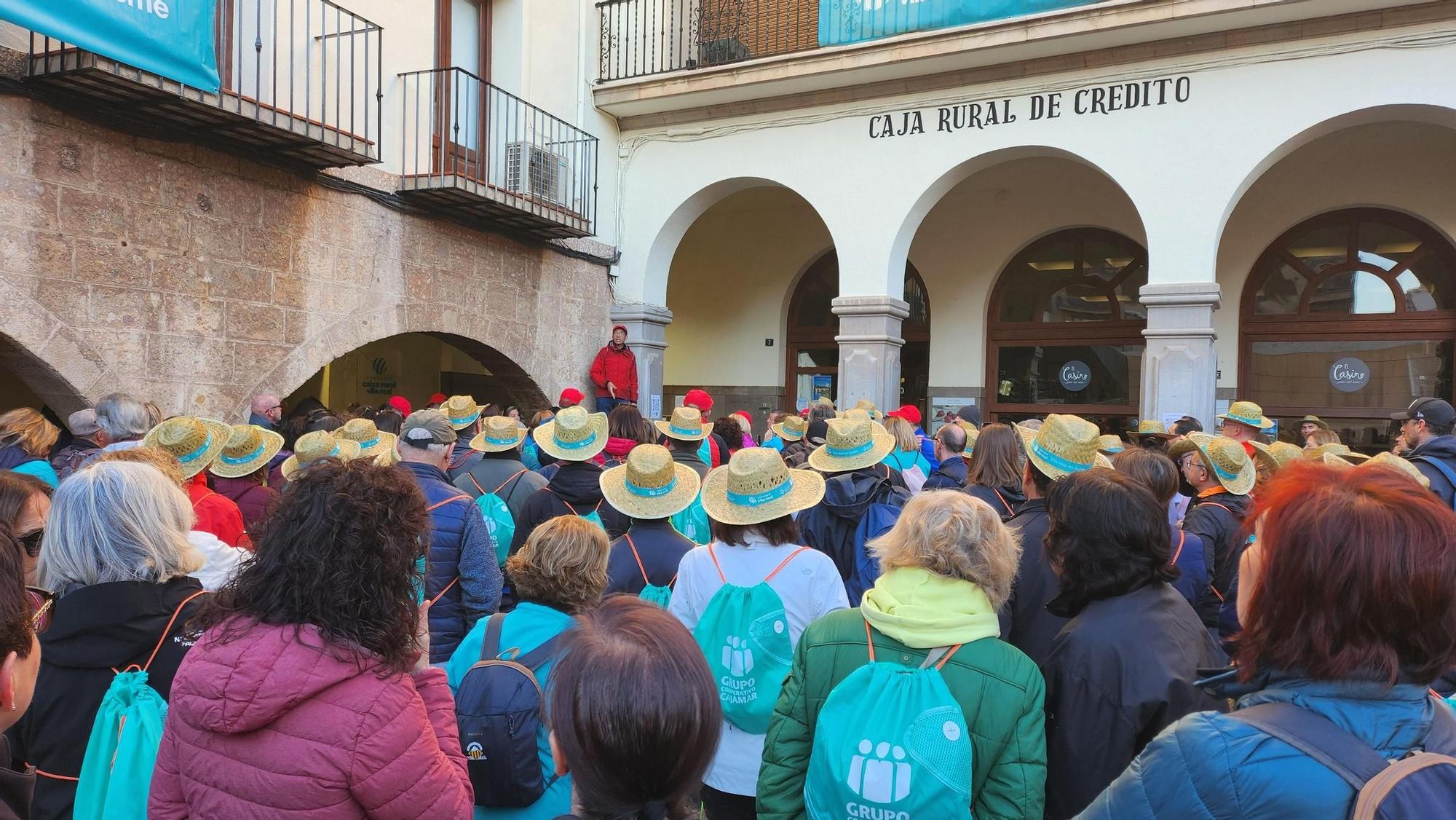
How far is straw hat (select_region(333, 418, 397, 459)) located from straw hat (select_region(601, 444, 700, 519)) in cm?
209

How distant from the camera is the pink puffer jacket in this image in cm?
164

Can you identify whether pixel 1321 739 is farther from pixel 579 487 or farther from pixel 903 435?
pixel 903 435

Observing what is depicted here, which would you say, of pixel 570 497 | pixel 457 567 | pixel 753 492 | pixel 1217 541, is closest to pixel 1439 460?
pixel 1217 541

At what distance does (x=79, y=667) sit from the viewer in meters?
2.15

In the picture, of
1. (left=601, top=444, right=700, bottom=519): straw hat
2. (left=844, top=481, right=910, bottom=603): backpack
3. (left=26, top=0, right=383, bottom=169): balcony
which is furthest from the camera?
(left=26, top=0, right=383, bottom=169): balcony

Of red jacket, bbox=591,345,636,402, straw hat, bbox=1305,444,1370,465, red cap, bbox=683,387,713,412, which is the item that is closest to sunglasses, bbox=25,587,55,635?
straw hat, bbox=1305,444,1370,465

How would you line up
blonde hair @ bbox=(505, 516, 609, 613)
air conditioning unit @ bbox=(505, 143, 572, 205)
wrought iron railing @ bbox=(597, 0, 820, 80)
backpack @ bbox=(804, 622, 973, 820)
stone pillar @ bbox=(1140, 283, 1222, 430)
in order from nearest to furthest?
backpack @ bbox=(804, 622, 973, 820) → blonde hair @ bbox=(505, 516, 609, 613) → stone pillar @ bbox=(1140, 283, 1222, 430) → air conditioning unit @ bbox=(505, 143, 572, 205) → wrought iron railing @ bbox=(597, 0, 820, 80)

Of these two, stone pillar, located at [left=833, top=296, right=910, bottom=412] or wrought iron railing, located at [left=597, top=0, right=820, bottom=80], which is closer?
stone pillar, located at [left=833, top=296, right=910, bottom=412]

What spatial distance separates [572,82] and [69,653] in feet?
36.2

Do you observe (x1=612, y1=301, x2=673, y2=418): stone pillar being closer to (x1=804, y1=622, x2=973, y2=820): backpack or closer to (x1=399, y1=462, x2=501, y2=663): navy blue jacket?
(x1=399, y1=462, x2=501, y2=663): navy blue jacket

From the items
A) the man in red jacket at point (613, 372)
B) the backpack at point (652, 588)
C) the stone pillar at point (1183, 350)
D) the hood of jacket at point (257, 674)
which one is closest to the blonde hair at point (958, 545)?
the hood of jacket at point (257, 674)

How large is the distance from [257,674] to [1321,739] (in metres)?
1.64

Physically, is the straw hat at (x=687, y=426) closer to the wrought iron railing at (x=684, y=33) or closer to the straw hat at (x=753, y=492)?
the straw hat at (x=753, y=492)

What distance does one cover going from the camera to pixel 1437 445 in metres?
5.11
